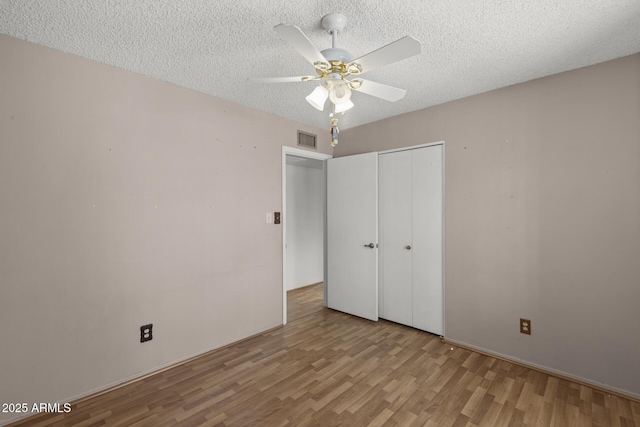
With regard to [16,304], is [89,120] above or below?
above

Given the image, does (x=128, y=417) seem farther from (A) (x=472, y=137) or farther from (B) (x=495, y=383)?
(A) (x=472, y=137)

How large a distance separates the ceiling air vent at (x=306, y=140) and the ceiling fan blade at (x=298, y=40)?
2.06 meters

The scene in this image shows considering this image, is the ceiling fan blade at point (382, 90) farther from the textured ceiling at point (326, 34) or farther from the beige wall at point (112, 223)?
the beige wall at point (112, 223)

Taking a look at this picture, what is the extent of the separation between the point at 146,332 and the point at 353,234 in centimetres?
234

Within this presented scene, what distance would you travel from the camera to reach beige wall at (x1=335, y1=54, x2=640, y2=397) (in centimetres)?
211

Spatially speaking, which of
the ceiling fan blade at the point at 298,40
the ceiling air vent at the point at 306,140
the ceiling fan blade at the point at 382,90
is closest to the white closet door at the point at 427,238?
the ceiling air vent at the point at 306,140

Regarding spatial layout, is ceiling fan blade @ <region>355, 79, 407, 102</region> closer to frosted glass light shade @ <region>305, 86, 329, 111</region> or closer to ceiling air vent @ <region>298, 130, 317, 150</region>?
frosted glass light shade @ <region>305, 86, 329, 111</region>

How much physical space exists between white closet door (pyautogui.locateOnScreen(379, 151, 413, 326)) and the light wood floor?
583mm

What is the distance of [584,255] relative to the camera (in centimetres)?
225

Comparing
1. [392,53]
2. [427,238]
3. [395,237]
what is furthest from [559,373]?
[392,53]

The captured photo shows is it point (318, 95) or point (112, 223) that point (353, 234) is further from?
point (112, 223)

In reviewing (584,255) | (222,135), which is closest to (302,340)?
(222,135)

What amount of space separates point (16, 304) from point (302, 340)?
2.20 m

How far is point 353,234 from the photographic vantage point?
3668 millimetres
